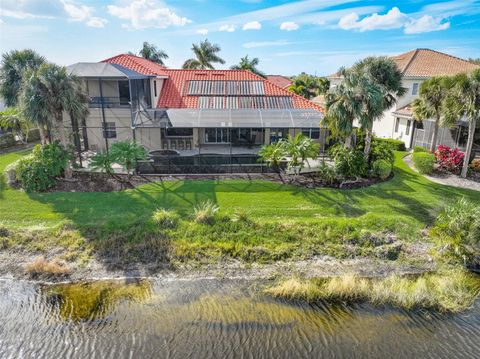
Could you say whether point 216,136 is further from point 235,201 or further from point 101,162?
point 235,201

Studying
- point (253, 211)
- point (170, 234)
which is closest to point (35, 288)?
point (170, 234)

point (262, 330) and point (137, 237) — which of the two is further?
point (137, 237)

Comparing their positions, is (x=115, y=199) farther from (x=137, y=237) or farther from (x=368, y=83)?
(x=368, y=83)

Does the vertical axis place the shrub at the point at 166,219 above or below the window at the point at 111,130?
below

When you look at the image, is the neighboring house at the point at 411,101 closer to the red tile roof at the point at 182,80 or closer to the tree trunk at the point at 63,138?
the red tile roof at the point at 182,80

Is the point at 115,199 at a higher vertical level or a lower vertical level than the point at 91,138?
lower

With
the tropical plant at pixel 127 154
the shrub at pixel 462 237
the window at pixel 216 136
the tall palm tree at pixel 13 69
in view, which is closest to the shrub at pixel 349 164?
the shrub at pixel 462 237

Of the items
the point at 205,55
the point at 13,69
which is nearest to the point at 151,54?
the point at 205,55
